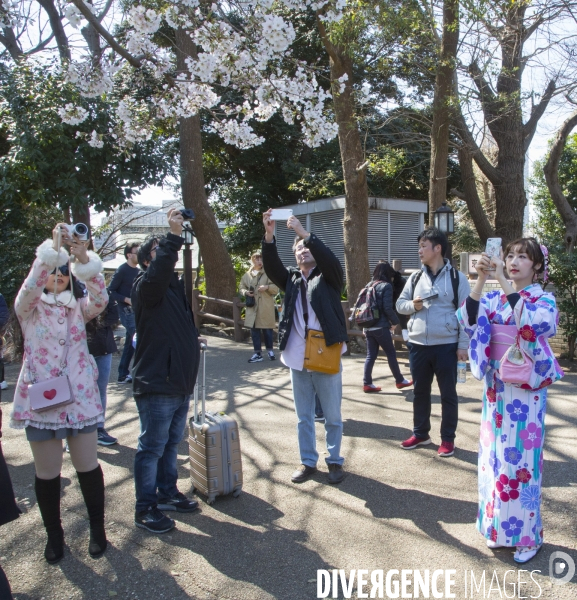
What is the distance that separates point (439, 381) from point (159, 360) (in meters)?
2.35

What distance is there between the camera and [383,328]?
277 inches

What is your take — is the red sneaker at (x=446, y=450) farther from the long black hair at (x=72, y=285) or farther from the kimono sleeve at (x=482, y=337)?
the long black hair at (x=72, y=285)

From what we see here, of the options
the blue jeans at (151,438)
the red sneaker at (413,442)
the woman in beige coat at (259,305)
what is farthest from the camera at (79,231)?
the woman in beige coat at (259,305)

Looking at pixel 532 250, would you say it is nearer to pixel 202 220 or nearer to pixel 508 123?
pixel 508 123

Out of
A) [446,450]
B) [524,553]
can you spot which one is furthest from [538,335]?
[446,450]

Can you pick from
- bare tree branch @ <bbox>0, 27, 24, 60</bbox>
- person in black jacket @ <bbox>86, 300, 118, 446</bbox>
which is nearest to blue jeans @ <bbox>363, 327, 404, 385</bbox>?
person in black jacket @ <bbox>86, 300, 118, 446</bbox>

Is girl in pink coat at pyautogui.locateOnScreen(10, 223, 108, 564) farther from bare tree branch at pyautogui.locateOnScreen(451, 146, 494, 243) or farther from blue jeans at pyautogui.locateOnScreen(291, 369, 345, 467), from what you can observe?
bare tree branch at pyautogui.locateOnScreen(451, 146, 494, 243)

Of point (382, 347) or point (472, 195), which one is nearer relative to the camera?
point (382, 347)

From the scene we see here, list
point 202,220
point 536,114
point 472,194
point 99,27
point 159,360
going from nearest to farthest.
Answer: point 159,360 < point 99,27 < point 536,114 < point 472,194 < point 202,220

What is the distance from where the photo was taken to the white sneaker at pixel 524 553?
3035 millimetres

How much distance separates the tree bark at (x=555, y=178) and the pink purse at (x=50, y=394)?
10.6m

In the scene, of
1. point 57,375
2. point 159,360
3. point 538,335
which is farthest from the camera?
point 159,360

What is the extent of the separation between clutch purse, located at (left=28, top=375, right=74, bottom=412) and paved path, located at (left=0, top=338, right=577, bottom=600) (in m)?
0.91

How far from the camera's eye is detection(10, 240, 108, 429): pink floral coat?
3.09 m
